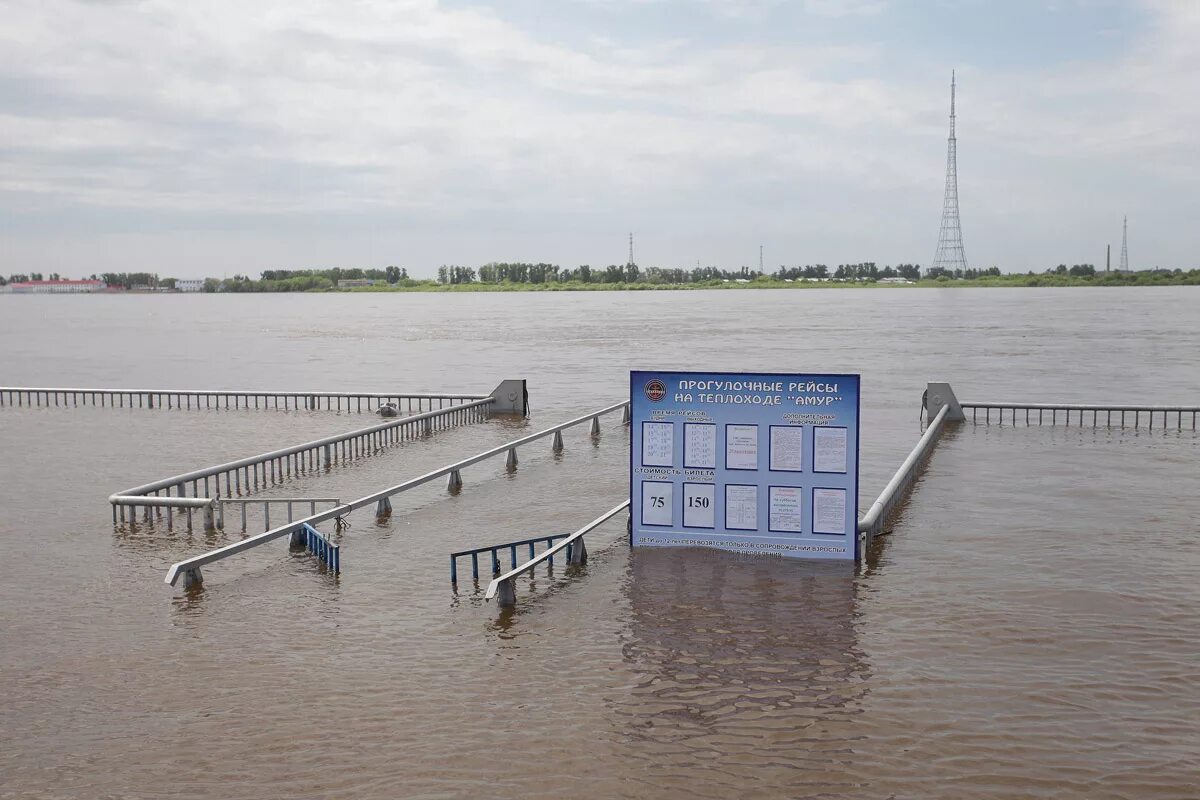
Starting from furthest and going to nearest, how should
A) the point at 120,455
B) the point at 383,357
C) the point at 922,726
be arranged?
the point at 383,357 → the point at 120,455 → the point at 922,726

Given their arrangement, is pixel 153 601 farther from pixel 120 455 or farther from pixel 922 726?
pixel 120 455

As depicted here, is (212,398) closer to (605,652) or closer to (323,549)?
(323,549)

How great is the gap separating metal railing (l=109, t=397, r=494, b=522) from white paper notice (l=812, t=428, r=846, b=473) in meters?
9.51

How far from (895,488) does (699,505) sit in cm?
512

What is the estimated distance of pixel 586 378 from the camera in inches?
2253

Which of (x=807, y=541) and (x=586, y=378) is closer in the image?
(x=807, y=541)

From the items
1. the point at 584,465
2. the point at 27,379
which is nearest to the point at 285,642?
the point at 584,465

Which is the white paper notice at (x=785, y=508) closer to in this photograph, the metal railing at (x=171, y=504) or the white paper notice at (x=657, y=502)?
the white paper notice at (x=657, y=502)

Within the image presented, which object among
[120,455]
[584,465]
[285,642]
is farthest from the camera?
[120,455]

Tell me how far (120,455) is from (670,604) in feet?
60.3

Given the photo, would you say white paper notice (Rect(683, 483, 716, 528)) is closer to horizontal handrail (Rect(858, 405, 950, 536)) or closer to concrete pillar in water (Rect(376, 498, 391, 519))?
horizontal handrail (Rect(858, 405, 950, 536))

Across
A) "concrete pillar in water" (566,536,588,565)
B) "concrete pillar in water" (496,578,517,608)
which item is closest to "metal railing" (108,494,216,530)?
"concrete pillar in water" (566,536,588,565)

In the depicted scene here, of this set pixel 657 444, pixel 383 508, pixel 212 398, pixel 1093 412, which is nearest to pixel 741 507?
pixel 657 444

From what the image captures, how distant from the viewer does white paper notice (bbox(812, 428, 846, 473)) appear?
48.9ft
